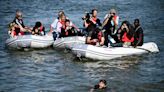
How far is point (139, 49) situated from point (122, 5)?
19.1 m

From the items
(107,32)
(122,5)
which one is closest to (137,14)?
(122,5)

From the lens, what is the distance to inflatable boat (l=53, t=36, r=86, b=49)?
18.8 m

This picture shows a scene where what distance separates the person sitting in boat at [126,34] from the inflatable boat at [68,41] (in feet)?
5.17

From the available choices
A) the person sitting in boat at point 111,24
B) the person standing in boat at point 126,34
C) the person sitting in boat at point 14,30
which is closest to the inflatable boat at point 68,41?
the person sitting in boat at point 111,24

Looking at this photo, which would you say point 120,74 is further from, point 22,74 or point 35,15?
point 35,15

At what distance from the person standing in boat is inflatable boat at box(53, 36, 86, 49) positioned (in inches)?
61.7

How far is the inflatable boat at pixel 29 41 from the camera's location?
19188mm

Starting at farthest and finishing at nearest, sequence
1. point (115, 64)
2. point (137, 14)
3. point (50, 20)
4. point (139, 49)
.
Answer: point (137, 14) → point (50, 20) → point (139, 49) → point (115, 64)

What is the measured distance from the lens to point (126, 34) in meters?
18.3

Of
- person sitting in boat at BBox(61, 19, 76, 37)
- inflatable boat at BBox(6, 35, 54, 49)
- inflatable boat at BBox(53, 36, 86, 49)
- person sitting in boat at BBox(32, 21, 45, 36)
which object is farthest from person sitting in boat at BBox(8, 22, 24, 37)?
person sitting in boat at BBox(61, 19, 76, 37)

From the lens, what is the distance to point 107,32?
62.2ft

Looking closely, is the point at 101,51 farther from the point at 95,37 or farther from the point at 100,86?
the point at 100,86

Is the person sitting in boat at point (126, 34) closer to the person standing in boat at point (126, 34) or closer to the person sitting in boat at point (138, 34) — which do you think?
the person standing in boat at point (126, 34)

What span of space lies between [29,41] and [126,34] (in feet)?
13.4
